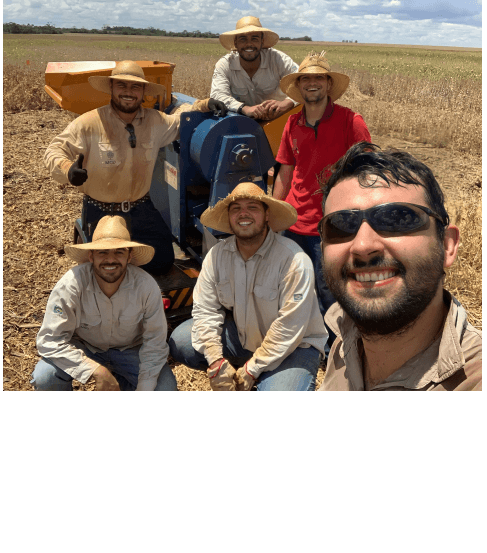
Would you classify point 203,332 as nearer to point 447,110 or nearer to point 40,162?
point 40,162

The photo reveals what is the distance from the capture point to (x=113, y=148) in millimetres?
4277

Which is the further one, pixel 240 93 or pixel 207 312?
pixel 240 93

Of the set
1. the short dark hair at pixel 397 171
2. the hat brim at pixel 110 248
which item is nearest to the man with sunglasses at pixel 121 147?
the hat brim at pixel 110 248

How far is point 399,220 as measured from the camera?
4.37 feet

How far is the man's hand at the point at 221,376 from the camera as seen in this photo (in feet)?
10.2

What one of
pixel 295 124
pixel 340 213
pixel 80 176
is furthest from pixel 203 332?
pixel 340 213

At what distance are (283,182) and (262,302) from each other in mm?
1214

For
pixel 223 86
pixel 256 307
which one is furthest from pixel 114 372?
pixel 223 86

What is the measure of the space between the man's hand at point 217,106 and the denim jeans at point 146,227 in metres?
1.08

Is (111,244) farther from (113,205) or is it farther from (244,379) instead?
(113,205)

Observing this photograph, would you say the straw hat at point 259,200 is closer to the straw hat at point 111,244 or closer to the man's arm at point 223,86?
the straw hat at point 111,244

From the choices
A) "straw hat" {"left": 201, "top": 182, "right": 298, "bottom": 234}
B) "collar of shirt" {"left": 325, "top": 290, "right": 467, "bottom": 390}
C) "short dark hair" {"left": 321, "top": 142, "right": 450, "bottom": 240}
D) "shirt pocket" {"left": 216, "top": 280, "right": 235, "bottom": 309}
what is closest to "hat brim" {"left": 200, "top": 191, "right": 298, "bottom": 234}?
"straw hat" {"left": 201, "top": 182, "right": 298, "bottom": 234}

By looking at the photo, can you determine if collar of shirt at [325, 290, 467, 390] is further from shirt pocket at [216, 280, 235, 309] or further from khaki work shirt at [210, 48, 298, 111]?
khaki work shirt at [210, 48, 298, 111]

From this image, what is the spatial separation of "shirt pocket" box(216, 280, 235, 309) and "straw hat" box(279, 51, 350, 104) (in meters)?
1.69
